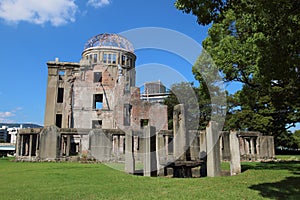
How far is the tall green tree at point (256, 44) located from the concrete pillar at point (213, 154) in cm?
289

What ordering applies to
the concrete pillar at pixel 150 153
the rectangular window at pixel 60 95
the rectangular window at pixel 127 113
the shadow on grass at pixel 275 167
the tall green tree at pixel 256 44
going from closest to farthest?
the tall green tree at pixel 256 44 → the concrete pillar at pixel 150 153 → the shadow on grass at pixel 275 167 → the rectangular window at pixel 127 113 → the rectangular window at pixel 60 95

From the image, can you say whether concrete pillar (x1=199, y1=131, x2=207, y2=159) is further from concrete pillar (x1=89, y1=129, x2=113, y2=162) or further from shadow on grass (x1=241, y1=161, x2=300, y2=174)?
concrete pillar (x1=89, y1=129, x2=113, y2=162)

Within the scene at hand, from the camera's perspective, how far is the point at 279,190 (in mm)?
7715

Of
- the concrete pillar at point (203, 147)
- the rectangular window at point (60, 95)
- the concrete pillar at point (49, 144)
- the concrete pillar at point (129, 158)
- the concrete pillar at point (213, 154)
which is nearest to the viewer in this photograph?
the concrete pillar at point (213, 154)

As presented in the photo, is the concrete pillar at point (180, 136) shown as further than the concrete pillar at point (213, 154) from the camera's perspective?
Yes

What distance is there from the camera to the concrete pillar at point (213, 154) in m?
11.5

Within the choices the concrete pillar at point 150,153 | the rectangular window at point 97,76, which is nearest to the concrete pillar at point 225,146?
the concrete pillar at point 150,153

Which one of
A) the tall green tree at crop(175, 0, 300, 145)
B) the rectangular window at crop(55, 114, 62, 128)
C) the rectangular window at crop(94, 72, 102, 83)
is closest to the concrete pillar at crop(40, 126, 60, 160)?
the tall green tree at crop(175, 0, 300, 145)

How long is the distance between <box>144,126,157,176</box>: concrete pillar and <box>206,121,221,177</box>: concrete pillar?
2419mm

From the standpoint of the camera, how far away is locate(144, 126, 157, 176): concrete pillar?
1196cm

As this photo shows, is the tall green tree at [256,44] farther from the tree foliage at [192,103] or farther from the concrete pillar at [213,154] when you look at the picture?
the tree foliage at [192,103]

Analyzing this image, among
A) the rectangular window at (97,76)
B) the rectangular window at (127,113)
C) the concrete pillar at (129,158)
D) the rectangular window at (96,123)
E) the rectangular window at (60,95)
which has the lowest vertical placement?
the concrete pillar at (129,158)

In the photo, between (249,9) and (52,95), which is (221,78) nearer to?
(249,9)

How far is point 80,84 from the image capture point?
123 ft
